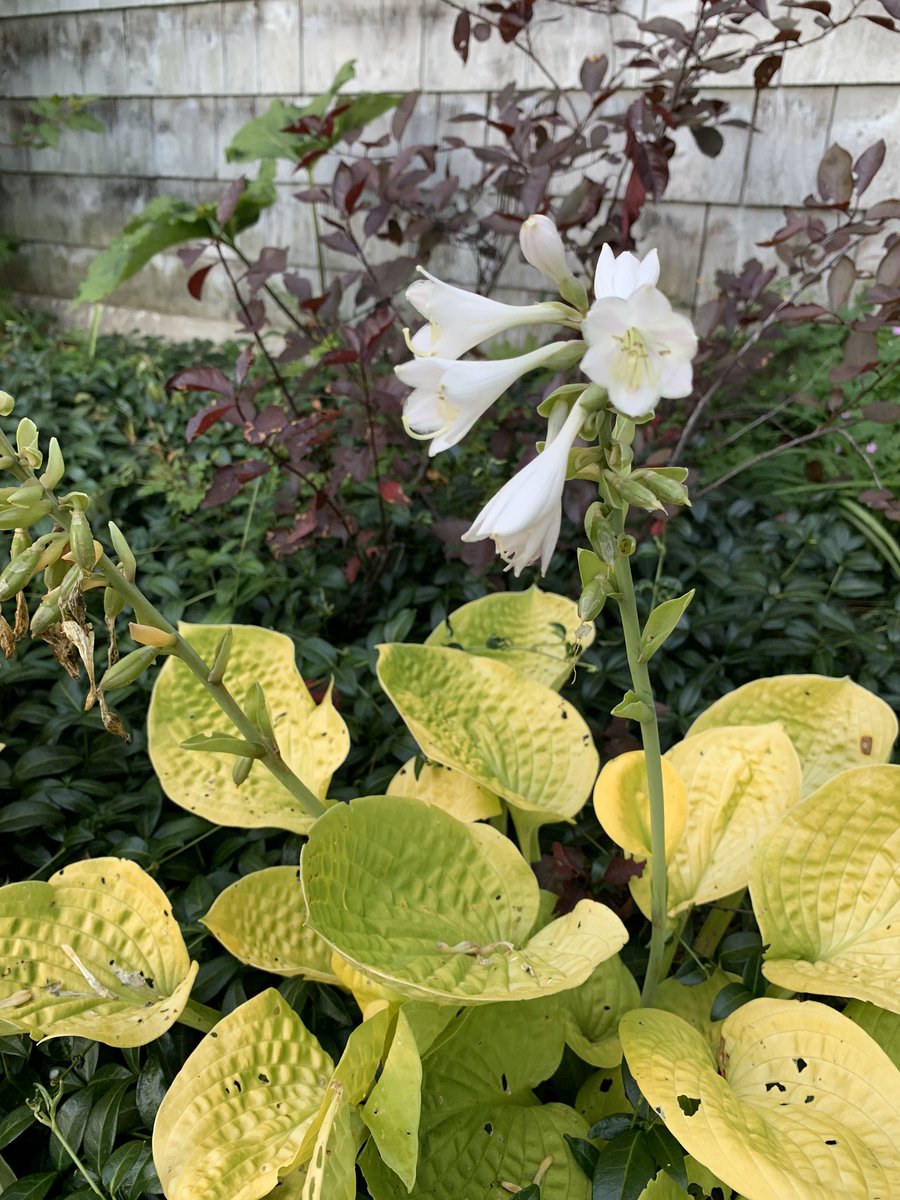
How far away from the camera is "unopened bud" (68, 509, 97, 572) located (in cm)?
68

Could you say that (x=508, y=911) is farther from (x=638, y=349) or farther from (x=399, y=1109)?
(x=638, y=349)

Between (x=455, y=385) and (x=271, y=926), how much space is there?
627mm

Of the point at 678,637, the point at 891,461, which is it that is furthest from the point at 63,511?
the point at 891,461

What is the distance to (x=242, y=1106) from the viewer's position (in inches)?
31.3

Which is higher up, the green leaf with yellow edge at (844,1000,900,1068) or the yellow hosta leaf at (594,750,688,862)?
the yellow hosta leaf at (594,750,688,862)

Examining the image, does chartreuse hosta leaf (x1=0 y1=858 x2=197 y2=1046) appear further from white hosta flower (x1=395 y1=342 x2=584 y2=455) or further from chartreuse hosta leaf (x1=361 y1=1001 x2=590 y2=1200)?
white hosta flower (x1=395 y1=342 x2=584 y2=455)

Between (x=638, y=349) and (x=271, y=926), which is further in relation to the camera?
(x=271, y=926)

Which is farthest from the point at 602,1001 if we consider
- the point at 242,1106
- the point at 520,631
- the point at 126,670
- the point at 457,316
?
the point at 457,316

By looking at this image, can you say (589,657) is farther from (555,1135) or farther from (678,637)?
(555,1135)

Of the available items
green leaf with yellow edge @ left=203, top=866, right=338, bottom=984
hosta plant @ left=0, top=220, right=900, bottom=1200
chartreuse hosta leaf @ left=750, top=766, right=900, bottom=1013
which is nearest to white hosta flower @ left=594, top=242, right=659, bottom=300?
hosta plant @ left=0, top=220, right=900, bottom=1200

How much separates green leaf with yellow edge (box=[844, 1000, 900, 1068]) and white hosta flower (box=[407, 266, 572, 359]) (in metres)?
0.75

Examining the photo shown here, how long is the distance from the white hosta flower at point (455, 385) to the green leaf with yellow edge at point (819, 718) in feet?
2.09

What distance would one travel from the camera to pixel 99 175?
4.08m

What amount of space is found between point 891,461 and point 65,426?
2.15 meters
